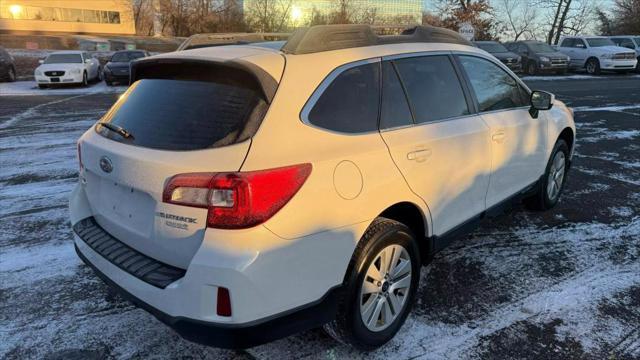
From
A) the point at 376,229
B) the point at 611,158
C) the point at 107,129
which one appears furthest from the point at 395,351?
the point at 611,158

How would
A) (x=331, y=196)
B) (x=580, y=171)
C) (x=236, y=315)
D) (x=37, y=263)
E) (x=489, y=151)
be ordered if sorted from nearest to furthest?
1. (x=236, y=315)
2. (x=331, y=196)
3. (x=489, y=151)
4. (x=37, y=263)
5. (x=580, y=171)

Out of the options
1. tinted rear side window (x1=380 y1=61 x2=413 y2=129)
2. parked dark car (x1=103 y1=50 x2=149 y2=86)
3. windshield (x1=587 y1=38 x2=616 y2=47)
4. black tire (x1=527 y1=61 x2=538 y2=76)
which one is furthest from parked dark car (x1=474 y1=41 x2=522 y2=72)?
tinted rear side window (x1=380 y1=61 x2=413 y2=129)

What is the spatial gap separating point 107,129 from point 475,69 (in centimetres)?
267

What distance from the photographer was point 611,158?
24.5 ft

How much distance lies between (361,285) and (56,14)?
7381cm

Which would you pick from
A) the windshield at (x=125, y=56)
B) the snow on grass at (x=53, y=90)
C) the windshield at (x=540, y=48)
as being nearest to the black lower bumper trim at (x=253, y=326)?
the snow on grass at (x=53, y=90)

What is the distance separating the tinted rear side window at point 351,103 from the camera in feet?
8.59

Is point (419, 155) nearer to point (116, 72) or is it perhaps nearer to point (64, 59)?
point (116, 72)

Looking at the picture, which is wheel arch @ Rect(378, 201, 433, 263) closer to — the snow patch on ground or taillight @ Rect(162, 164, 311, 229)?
taillight @ Rect(162, 164, 311, 229)

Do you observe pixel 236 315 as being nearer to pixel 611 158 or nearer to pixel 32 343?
pixel 32 343

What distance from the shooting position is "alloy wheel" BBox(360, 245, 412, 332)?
278 centimetres

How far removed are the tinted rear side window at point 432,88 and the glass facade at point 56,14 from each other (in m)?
72.7

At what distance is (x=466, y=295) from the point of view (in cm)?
353

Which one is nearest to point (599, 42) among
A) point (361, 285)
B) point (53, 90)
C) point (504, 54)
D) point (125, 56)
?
point (504, 54)
